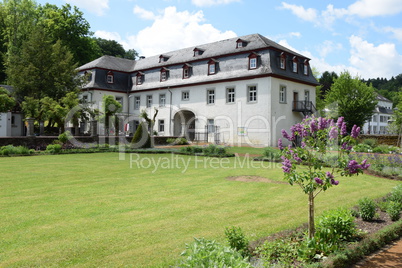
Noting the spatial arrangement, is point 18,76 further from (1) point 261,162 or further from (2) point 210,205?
(2) point 210,205

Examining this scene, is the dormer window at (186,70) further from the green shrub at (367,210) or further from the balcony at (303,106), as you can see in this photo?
the green shrub at (367,210)

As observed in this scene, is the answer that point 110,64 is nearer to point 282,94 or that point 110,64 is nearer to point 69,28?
point 69,28

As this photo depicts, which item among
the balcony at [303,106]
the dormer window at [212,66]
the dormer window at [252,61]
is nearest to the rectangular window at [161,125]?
the dormer window at [212,66]

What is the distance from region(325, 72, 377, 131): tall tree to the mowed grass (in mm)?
27302

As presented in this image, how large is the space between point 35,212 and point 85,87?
34887 millimetres

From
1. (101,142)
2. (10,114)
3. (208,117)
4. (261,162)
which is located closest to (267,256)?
(261,162)

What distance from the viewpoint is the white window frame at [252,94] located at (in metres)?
30.2

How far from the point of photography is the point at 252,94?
3039 centimetres

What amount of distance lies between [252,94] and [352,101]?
549 inches

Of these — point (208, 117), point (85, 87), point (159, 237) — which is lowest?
point (159, 237)

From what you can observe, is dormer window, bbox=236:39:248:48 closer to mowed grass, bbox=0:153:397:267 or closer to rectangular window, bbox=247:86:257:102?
Answer: rectangular window, bbox=247:86:257:102

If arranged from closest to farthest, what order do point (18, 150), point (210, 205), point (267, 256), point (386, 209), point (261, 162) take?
1. point (267, 256)
2. point (386, 209)
3. point (210, 205)
4. point (261, 162)
5. point (18, 150)

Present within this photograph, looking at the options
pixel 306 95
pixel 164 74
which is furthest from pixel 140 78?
pixel 306 95

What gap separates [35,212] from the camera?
681 centimetres
